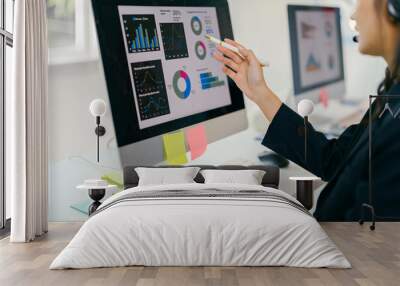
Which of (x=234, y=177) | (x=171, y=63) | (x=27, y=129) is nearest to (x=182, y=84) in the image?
(x=171, y=63)

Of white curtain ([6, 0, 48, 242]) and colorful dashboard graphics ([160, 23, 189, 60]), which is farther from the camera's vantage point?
colorful dashboard graphics ([160, 23, 189, 60])

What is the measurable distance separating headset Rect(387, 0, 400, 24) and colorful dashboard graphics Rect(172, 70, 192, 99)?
227 cm

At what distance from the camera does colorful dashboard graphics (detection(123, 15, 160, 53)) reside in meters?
6.19

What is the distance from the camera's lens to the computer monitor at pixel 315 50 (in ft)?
22.5

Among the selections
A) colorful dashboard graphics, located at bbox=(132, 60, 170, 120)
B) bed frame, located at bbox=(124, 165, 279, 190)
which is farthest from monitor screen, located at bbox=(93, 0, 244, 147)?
bed frame, located at bbox=(124, 165, 279, 190)

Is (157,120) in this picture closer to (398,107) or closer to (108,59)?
(108,59)

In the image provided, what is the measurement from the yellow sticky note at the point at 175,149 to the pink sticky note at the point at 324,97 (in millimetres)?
1611

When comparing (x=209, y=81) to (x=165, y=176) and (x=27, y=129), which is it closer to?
(x=165, y=176)

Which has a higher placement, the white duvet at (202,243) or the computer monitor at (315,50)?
the computer monitor at (315,50)

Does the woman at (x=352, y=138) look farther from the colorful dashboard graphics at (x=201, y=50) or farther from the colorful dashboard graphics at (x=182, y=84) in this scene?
the colorful dashboard graphics at (x=182, y=84)

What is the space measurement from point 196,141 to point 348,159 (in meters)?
1.65

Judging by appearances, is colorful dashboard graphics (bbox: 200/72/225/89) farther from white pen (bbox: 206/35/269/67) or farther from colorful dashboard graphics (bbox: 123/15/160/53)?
colorful dashboard graphics (bbox: 123/15/160/53)

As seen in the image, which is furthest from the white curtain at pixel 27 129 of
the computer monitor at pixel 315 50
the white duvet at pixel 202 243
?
the computer monitor at pixel 315 50

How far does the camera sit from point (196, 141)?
22.0ft
